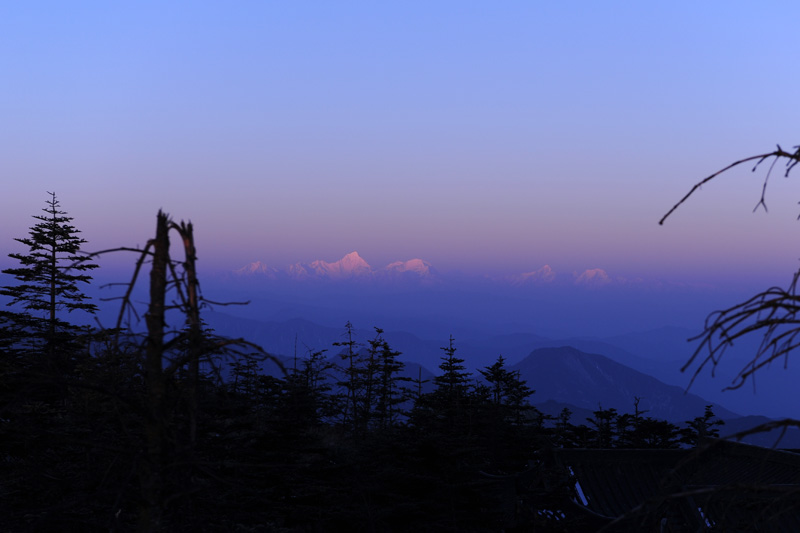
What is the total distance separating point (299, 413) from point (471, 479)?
→ 5.55 metres

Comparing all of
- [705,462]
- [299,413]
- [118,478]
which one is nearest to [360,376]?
[299,413]

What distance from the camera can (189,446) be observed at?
3.91m

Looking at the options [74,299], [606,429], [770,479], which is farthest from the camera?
[74,299]

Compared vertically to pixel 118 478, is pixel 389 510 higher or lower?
lower

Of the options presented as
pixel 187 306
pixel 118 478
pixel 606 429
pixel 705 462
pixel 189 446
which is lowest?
pixel 606 429

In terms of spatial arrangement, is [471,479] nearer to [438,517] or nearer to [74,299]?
[438,517]

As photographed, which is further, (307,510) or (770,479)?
(307,510)

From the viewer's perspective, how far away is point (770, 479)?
14781mm

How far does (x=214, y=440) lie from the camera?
11820mm

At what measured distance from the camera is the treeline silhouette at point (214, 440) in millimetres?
4059

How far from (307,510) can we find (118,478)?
13.7 m

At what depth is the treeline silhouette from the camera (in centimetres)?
406

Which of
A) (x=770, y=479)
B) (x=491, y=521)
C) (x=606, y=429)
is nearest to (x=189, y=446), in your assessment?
(x=770, y=479)

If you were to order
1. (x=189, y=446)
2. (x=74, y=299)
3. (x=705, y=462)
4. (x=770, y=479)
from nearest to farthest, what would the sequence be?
(x=189, y=446) < (x=770, y=479) < (x=705, y=462) < (x=74, y=299)
